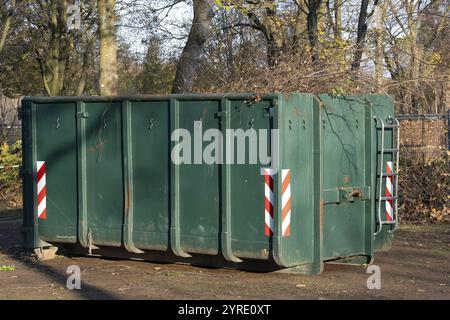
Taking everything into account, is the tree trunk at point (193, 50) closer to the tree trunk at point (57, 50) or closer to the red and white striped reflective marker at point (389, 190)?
the red and white striped reflective marker at point (389, 190)

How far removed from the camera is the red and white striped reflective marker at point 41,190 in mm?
9953

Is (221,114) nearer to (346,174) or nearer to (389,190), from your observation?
(346,174)

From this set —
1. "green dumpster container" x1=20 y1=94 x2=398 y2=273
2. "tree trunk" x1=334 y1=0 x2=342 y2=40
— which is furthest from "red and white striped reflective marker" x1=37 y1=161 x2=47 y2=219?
"tree trunk" x1=334 y1=0 x2=342 y2=40

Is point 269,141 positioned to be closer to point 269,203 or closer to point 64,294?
point 269,203

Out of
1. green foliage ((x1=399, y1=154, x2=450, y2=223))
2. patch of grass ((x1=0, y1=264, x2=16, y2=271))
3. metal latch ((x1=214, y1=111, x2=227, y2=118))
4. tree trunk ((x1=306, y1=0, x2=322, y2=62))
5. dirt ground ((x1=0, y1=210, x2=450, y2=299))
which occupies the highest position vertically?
tree trunk ((x1=306, y1=0, x2=322, y2=62))

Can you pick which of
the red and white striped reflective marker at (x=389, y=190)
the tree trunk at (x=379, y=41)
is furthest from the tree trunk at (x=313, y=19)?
the red and white striped reflective marker at (x=389, y=190)

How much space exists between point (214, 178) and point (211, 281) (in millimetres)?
1125

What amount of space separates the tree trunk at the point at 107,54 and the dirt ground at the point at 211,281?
208 inches

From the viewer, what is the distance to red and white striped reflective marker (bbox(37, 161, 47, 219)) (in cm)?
995

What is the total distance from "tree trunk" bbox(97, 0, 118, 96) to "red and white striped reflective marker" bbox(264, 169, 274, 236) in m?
7.54

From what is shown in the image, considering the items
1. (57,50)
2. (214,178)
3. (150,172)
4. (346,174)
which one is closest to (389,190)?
(346,174)

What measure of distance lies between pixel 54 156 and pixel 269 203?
3.19 m

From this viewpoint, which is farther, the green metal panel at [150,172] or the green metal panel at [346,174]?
the green metal panel at [150,172]

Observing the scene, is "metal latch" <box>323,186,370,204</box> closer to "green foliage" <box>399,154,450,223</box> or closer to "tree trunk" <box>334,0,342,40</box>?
"green foliage" <box>399,154,450,223</box>
